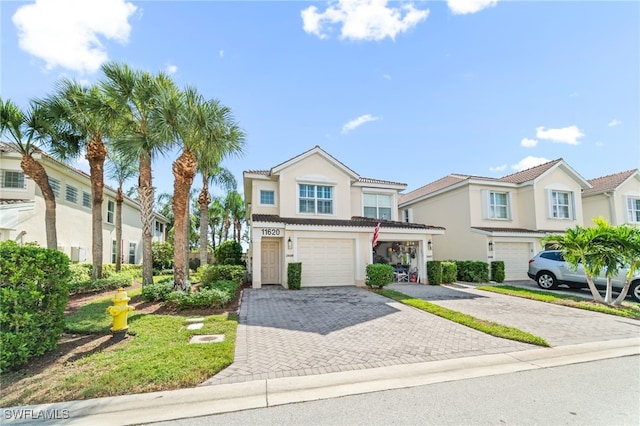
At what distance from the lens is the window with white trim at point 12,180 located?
1441 centimetres

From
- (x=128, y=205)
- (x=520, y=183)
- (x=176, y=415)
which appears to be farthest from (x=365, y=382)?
→ (x=128, y=205)

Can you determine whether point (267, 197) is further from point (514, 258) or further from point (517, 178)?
point (517, 178)

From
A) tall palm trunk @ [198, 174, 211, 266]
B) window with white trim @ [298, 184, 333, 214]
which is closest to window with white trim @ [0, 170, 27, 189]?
tall palm trunk @ [198, 174, 211, 266]

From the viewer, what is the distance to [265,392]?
4.25 meters

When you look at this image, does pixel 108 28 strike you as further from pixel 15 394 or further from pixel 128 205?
pixel 128 205

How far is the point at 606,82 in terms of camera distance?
34.1 ft

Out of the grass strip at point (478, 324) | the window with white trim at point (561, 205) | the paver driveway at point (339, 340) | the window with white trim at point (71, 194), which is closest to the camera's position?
the paver driveway at point (339, 340)

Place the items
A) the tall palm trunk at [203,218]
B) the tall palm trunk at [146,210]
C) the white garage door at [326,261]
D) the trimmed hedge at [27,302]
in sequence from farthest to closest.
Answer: the tall palm trunk at [203,218]
the white garage door at [326,261]
the tall palm trunk at [146,210]
the trimmed hedge at [27,302]

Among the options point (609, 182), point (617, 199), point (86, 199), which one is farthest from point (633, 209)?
point (86, 199)

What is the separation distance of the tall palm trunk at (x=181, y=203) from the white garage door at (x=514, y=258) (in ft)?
56.6

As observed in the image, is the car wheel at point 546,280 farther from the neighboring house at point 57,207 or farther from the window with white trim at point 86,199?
the window with white trim at point 86,199

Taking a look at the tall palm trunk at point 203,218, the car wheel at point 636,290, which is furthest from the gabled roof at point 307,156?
the car wheel at point 636,290

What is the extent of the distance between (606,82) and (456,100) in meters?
5.38

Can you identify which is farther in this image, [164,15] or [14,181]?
Result: [14,181]
